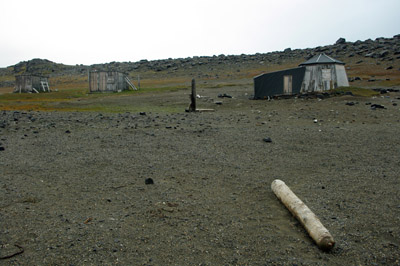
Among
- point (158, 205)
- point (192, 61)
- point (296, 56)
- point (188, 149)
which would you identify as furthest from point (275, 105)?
point (192, 61)

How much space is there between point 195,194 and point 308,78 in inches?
643

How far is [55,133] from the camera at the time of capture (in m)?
11.0

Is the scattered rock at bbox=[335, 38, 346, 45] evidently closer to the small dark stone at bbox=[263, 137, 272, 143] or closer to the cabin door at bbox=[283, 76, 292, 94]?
the cabin door at bbox=[283, 76, 292, 94]

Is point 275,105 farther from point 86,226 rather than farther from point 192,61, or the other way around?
point 192,61

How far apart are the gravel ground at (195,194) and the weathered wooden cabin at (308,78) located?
9.35 meters

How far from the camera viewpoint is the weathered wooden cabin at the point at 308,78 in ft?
66.5

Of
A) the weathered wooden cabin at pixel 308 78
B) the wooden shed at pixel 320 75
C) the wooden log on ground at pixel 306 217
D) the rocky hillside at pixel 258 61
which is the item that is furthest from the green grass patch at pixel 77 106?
the rocky hillside at pixel 258 61

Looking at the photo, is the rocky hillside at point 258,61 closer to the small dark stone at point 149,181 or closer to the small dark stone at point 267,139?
the small dark stone at point 267,139

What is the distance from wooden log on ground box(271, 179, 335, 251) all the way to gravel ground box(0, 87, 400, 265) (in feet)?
0.34

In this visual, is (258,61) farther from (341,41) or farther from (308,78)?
(308,78)

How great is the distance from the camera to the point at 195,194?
575 centimetres

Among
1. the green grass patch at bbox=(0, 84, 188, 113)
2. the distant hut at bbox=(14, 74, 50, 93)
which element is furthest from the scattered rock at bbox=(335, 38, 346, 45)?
the distant hut at bbox=(14, 74, 50, 93)

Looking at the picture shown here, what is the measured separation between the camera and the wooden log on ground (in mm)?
3975

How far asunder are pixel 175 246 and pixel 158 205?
1.24m
